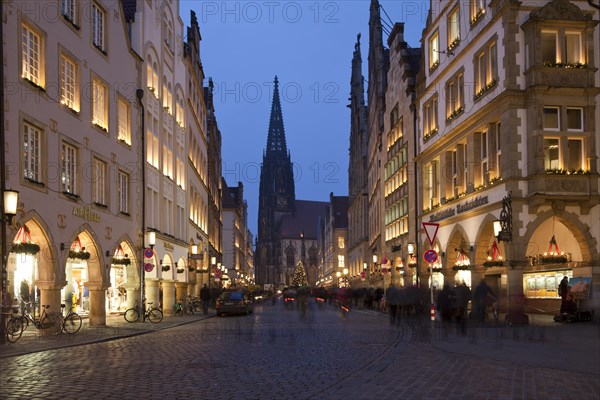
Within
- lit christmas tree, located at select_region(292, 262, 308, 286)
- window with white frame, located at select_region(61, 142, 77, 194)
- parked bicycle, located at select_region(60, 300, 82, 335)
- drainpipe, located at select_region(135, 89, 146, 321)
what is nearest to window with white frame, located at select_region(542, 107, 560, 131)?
window with white frame, located at select_region(61, 142, 77, 194)

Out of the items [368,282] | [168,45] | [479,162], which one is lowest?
[368,282]

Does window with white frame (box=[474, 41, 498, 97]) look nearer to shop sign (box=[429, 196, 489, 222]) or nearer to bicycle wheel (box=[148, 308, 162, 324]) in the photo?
shop sign (box=[429, 196, 489, 222])

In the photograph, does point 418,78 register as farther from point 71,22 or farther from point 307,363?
point 307,363

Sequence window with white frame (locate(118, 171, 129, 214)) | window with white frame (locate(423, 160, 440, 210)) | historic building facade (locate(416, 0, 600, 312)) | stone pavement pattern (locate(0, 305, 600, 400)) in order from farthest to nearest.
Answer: window with white frame (locate(423, 160, 440, 210)) < window with white frame (locate(118, 171, 129, 214)) < historic building facade (locate(416, 0, 600, 312)) < stone pavement pattern (locate(0, 305, 600, 400))

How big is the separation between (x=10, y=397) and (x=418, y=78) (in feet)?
128

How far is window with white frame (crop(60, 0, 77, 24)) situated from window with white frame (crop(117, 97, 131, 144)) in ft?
21.8

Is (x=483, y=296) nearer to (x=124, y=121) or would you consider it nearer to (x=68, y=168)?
(x=68, y=168)

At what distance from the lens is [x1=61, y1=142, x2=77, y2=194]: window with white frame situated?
92.3ft

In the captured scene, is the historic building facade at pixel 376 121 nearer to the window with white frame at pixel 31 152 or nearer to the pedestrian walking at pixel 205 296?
the pedestrian walking at pixel 205 296

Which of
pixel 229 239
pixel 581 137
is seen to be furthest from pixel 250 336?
pixel 229 239

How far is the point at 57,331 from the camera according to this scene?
2600cm

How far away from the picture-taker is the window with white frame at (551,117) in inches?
1230

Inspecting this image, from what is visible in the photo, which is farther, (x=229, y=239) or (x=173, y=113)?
(x=229, y=239)

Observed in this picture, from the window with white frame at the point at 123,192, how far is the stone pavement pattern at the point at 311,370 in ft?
45.0
